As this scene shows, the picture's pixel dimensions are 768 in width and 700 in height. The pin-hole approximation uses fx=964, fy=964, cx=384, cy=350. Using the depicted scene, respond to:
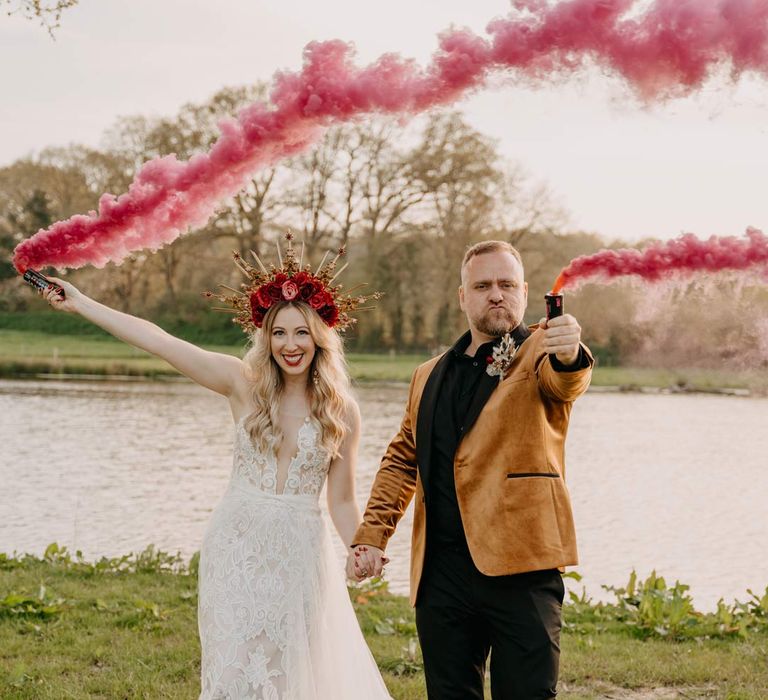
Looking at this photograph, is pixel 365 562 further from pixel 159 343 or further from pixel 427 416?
pixel 159 343

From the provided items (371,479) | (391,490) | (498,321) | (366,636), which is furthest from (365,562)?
(371,479)

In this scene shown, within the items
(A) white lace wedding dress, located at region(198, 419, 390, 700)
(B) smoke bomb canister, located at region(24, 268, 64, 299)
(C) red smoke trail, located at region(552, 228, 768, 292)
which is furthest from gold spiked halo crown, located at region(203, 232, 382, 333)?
(C) red smoke trail, located at region(552, 228, 768, 292)

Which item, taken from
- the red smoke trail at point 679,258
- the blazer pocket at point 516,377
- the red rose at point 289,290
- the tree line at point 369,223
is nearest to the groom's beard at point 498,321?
the blazer pocket at point 516,377

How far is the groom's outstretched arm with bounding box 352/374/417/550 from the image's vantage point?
4.27 meters

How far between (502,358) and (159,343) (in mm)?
1778

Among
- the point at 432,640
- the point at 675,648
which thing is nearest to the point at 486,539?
the point at 432,640

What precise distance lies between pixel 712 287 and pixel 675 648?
3310 mm

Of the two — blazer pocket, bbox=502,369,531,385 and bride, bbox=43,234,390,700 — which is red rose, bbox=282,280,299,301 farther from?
blazer pocket, bbox=502,369,531,385

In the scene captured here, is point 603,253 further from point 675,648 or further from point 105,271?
point 105,271

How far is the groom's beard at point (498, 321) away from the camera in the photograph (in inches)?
162

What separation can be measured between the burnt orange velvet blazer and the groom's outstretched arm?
8.0 inches

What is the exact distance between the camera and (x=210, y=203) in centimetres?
545

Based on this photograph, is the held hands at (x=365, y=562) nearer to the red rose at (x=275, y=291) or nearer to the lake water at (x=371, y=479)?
the red rose at (x=275, y=291)

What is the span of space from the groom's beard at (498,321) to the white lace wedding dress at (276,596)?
44.9 inches
